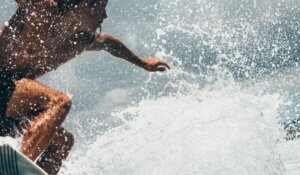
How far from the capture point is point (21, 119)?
4.32 meters

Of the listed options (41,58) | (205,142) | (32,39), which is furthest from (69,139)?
(205,142)

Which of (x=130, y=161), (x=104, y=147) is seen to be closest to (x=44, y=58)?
(x=130, y=161)

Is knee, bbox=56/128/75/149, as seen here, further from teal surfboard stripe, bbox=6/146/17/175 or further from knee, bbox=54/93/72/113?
teal surfboard stripe, bbox=6/146/17/175

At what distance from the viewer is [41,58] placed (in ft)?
15.1

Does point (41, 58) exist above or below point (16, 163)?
above

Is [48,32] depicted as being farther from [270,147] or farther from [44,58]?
[270,147]

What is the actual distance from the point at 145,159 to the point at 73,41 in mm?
7361

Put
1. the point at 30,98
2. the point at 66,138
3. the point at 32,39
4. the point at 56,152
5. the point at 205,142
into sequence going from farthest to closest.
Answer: the point at 205,142
the point at 66,138
the point at 56,152
the point at 32,39
the point at 30,98

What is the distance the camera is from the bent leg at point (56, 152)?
4910mm

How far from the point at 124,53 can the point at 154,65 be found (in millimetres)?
509

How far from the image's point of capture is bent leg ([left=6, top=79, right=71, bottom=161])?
3.61 metres

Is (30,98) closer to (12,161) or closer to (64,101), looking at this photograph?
(64,101)

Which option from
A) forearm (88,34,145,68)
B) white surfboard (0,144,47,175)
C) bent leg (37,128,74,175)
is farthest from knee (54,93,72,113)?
forearm (88,34,145,68)

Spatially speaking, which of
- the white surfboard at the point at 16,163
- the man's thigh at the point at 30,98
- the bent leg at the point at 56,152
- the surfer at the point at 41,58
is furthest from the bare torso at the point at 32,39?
the white surfboard at the point at 16,163
